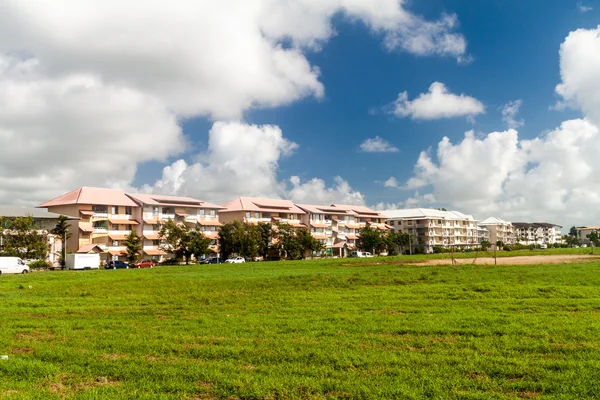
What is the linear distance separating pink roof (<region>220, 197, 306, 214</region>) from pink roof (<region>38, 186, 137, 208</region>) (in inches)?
899

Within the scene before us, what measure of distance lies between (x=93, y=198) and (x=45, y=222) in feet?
33.1

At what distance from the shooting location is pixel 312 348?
10.5 meters

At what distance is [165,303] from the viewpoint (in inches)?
781

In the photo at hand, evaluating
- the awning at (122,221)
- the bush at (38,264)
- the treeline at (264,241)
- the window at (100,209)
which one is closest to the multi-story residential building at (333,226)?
the treeline at (264,241)

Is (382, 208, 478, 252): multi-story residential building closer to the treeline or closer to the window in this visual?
the treeline

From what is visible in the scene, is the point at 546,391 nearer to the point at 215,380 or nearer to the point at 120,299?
the point at 215,380

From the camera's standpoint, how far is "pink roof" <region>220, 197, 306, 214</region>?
337ft

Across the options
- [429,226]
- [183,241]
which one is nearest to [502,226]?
[429,226]

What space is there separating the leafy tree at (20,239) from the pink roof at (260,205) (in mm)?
43554

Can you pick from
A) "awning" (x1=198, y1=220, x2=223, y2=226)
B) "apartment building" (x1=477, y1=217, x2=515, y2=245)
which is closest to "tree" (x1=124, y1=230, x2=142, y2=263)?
"awning" (x1=198, y1=220, x2=223, y2=226)

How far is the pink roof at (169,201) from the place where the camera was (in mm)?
87812

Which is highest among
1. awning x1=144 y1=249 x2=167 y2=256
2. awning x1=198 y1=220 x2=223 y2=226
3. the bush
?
awning x1=198 y1=220 x2=223 y2=226

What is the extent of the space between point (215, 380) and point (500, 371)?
16.6 feet

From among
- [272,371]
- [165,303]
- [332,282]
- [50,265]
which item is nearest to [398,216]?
[50,265]
